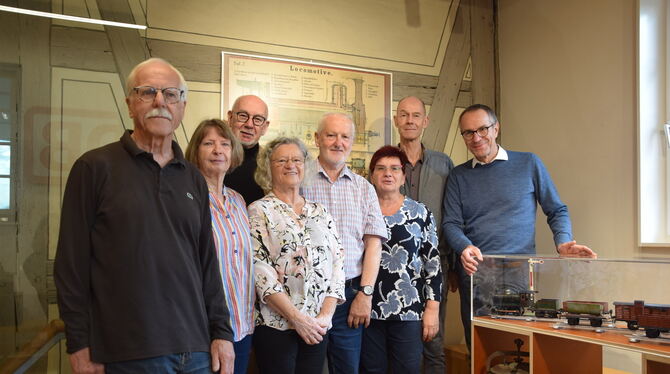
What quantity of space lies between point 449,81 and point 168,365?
3481mm

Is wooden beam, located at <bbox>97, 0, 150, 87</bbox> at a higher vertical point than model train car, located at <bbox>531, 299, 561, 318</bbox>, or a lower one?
higher

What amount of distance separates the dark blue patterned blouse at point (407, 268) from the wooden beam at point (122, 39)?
153 centimetres

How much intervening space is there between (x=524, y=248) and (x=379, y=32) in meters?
1.97

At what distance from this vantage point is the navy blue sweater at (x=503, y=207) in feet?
10.4

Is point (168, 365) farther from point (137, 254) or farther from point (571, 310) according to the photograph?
point (571, 310)

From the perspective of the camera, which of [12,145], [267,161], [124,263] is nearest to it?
[124,263]

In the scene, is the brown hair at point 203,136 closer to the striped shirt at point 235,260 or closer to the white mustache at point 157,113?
the striped shirt at point 235,260

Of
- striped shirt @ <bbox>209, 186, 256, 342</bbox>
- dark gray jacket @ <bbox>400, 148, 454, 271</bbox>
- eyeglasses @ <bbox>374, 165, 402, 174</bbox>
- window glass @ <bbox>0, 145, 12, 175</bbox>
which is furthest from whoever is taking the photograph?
dark gray jacket @ <bbox>400, 148, 454, 271</bbox>

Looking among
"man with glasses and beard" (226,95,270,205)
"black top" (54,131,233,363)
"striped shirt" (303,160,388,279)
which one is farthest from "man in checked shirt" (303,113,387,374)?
"black top" (54,131,233,363)

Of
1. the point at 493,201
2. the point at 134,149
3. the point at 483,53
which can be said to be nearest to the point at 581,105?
the point at 483,53

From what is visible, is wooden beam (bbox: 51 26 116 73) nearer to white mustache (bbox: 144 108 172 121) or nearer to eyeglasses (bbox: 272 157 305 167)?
eyeglasses (bbox: 272 157 305 167)

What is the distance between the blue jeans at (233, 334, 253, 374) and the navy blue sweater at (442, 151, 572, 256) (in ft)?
4.39

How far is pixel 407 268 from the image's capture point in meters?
2.80

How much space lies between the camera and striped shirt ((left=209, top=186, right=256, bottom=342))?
211 centimetres
